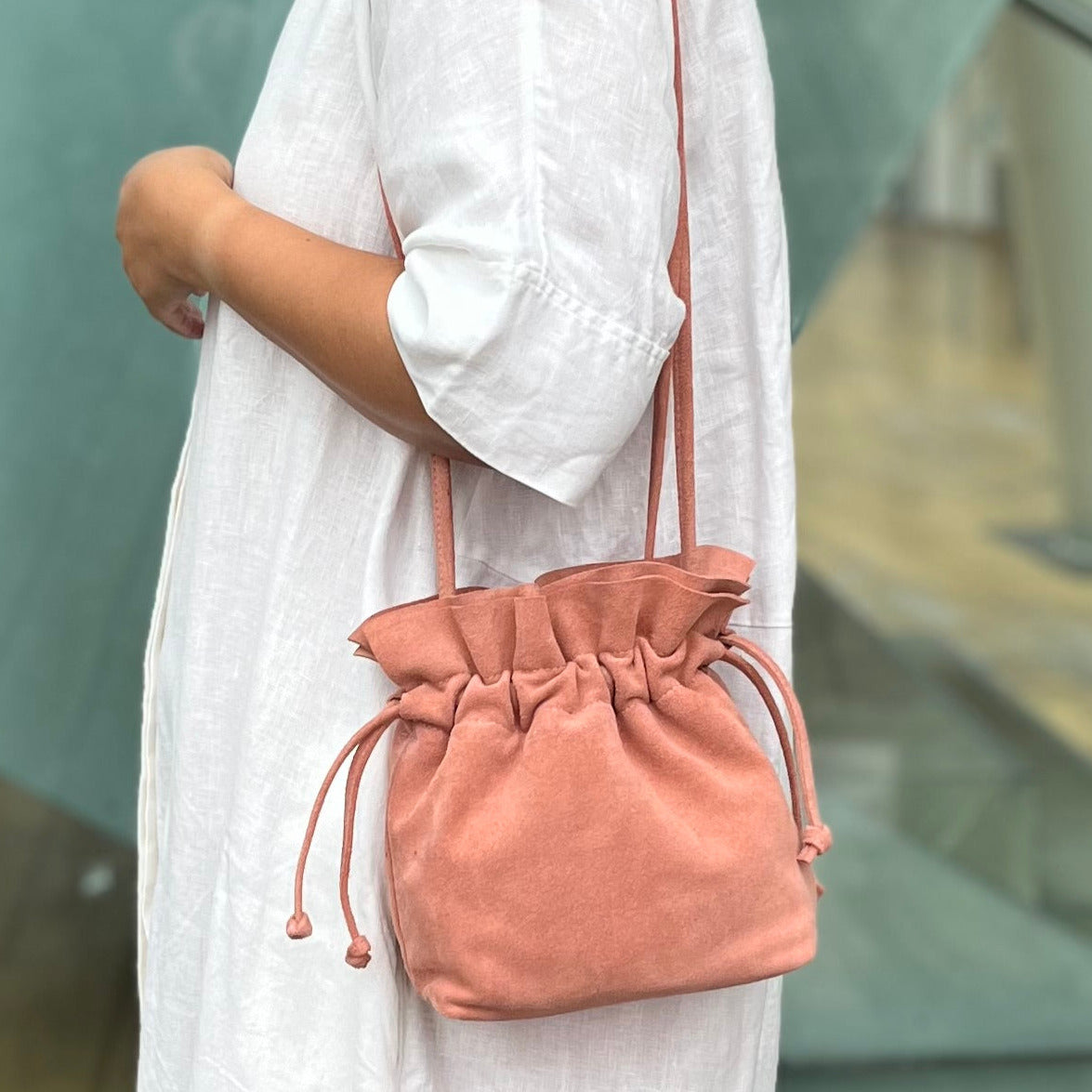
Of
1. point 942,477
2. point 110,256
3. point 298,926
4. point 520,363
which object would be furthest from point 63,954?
point 942,477

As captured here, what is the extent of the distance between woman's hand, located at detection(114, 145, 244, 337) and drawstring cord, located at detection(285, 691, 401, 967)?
0.20 m

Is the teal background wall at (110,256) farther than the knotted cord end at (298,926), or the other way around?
the teal background wall at (110,256)

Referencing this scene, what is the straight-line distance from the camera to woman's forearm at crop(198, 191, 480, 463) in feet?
1.76

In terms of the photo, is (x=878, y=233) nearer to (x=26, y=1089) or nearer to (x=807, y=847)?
(x=26, y=1089)

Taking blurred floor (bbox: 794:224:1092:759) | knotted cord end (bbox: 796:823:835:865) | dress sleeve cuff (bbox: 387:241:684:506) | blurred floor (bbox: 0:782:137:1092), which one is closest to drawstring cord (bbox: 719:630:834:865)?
knotted cord end (bbox: 796:823:835:865)

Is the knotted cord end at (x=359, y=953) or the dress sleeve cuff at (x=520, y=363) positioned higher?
the dress sleeve cuff at (x=520, y=363)

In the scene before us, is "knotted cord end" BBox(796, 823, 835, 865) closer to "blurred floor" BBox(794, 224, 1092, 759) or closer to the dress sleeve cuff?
the dress sleeve cuff

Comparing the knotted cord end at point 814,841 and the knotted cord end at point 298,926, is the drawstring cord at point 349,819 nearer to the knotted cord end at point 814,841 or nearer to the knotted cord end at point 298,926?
the knotted cord end at point 298,926

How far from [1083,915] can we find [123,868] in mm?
1301

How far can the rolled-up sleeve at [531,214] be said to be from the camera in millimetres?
498

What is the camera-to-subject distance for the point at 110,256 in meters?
1.32

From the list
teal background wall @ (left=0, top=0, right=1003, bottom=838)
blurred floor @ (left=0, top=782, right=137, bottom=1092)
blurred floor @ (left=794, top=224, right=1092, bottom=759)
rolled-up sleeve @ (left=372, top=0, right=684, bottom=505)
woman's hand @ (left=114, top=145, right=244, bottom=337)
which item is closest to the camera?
rolled-up sleeve @ (left=372, top=0, right=684, bottom=505)

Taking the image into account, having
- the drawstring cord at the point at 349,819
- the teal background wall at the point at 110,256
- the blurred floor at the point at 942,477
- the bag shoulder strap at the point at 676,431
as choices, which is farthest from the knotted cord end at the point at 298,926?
the blurred floor at the point at 942,477

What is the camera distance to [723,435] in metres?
0.65
